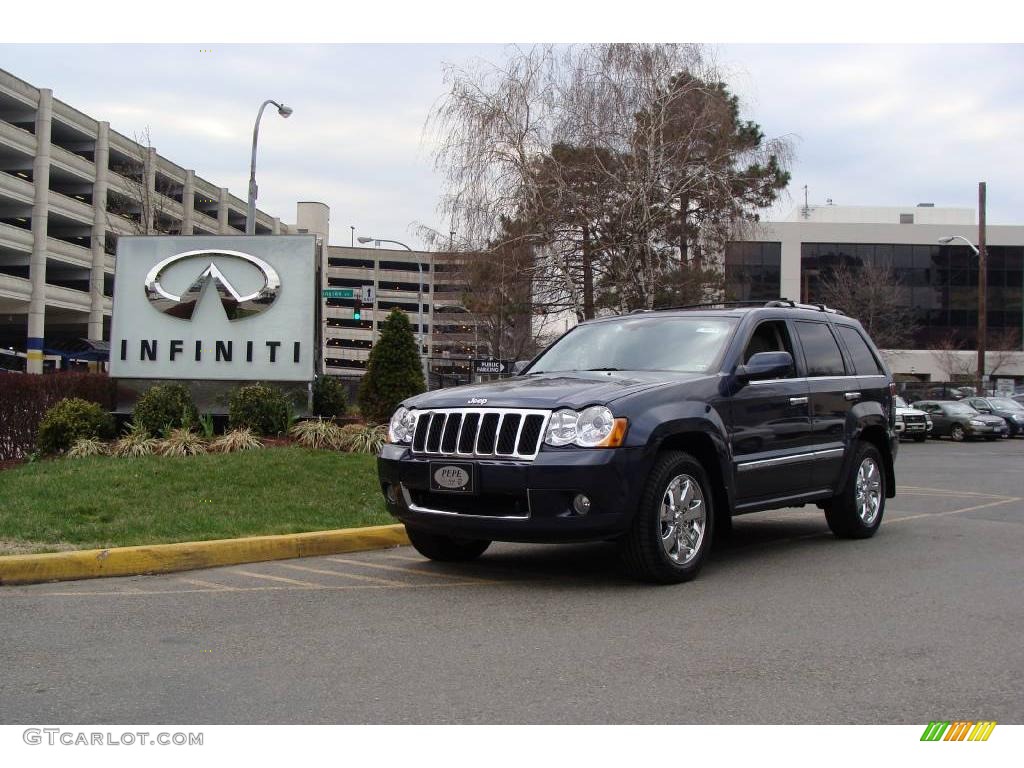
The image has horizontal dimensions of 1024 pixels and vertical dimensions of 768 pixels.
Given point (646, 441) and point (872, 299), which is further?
point (872, 299)

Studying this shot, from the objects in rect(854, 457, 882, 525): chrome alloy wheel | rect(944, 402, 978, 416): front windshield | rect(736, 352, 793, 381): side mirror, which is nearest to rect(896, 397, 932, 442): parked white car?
rect(944, 402, 978, 416): front windshield

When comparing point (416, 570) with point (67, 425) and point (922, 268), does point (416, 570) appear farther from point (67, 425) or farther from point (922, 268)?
point (922, 268)

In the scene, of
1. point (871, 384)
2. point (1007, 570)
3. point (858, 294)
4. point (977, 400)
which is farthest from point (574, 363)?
point (858, 294)

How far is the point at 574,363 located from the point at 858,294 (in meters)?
54.8

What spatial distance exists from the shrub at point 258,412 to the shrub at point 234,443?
834 mm

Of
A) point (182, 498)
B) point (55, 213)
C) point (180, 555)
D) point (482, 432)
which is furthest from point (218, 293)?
point (55, 213)

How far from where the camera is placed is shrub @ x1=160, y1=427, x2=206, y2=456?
11.6 metres

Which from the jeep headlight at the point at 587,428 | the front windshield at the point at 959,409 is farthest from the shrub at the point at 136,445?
the front windshield at the point at 959,409

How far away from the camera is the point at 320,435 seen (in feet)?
40.9

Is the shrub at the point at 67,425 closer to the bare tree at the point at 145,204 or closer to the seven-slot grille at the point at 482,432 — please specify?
the seven-slot grille at the point at 482,432

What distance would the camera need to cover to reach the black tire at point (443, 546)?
24.5 ft

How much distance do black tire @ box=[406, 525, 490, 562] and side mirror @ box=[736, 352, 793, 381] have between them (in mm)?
2279

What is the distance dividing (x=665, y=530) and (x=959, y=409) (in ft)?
102
